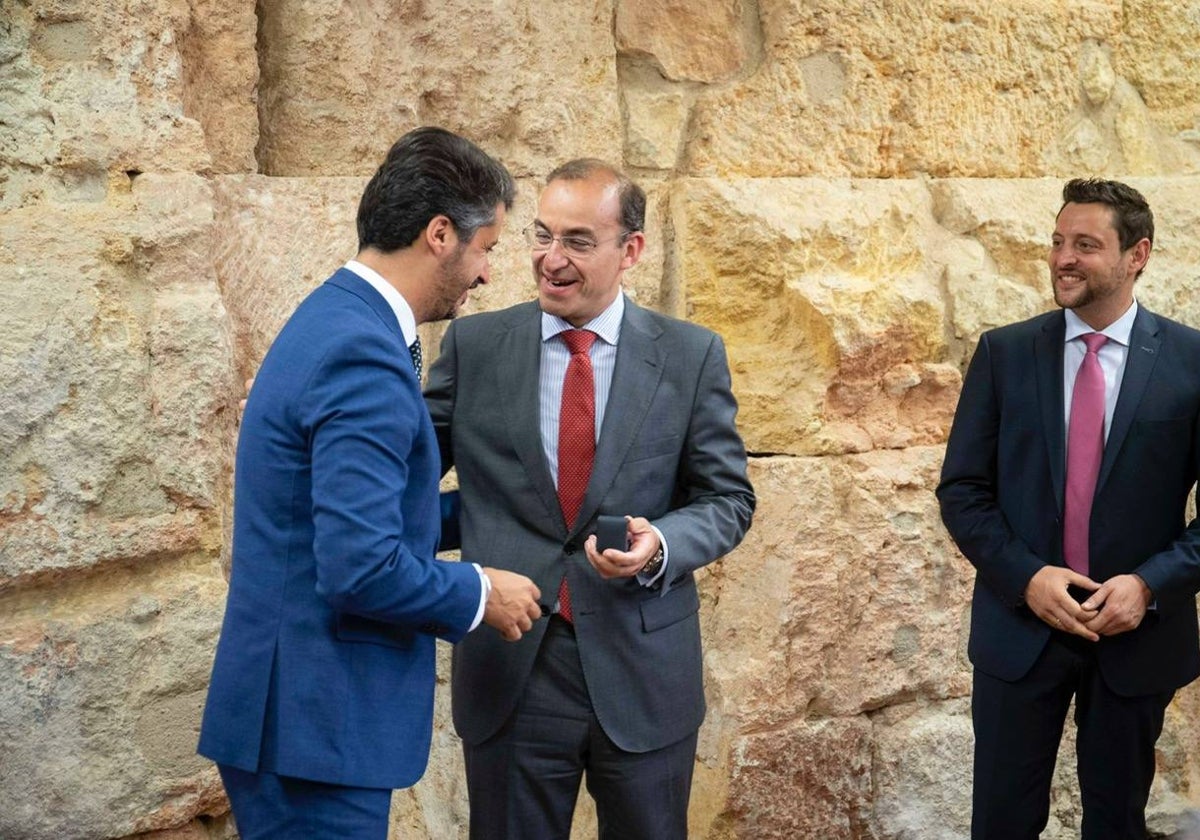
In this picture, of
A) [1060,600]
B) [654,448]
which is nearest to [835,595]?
[1060,600]

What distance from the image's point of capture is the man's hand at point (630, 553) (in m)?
A: 2.81

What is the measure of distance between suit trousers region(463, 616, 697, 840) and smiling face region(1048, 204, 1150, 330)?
1.42 meters

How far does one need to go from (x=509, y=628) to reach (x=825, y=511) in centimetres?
176

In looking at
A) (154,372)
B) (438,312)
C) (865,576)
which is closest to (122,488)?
(154,372)

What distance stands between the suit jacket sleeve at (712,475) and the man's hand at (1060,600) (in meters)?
0.73

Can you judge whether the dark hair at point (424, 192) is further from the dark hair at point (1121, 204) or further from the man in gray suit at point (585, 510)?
the dark hair at point (1121, 204)

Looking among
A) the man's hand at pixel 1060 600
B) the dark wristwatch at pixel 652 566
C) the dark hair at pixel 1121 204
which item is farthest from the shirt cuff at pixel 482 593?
the dark hair at pixel 1121 204

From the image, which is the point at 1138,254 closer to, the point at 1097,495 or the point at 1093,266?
the point at 1093,266

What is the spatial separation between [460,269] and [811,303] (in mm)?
1700

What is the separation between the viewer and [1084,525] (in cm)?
348

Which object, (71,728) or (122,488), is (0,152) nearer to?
(122,488)

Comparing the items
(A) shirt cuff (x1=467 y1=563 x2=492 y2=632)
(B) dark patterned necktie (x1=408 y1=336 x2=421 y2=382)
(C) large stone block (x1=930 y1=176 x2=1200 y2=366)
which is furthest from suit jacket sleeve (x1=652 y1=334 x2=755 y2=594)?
(C) large stone block (x1=930 y1=176 x2=1200 y2=366)

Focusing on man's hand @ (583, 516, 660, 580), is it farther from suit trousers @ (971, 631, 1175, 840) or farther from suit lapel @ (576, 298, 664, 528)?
suit trousers @ (971, 631, 1175, 840)

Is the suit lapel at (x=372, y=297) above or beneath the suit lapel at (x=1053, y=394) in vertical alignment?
above
